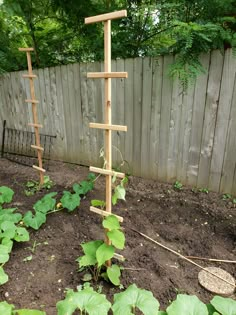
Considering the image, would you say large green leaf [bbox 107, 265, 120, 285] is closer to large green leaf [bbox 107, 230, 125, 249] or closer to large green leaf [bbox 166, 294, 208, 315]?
large green leaf [bbox 107, 230, 125, 249]

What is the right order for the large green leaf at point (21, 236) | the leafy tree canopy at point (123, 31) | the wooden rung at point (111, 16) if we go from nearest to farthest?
the wooden rung at point (111, 16) → the large green leaf at point (21, 236) → the leafy tree canopy at point (123, 31)

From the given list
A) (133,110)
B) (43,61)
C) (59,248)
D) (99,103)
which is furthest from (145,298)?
(43,61)

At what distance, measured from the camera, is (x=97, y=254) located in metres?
1.56

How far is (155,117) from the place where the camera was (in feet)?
9.37

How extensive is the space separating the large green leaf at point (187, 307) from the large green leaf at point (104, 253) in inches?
19.9

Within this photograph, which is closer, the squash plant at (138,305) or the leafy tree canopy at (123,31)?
the squash plant at (138,305)

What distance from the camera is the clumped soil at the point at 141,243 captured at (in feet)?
5.62

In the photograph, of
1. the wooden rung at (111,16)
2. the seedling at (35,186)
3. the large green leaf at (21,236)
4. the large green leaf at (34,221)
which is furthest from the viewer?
the seedling at (35,186)

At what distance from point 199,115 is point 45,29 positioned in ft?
9.85

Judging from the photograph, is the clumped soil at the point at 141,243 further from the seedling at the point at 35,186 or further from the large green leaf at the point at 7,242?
the large green leaf at the point at 7,242

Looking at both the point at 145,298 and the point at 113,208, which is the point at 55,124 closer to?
the point at 113,208

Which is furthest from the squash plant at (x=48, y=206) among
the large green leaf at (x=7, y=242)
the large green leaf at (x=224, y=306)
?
the large green leaf at (x=224, y=306)

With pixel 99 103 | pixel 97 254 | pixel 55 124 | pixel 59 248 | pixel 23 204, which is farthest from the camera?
pixel 55 124

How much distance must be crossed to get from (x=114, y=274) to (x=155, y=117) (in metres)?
1.84
